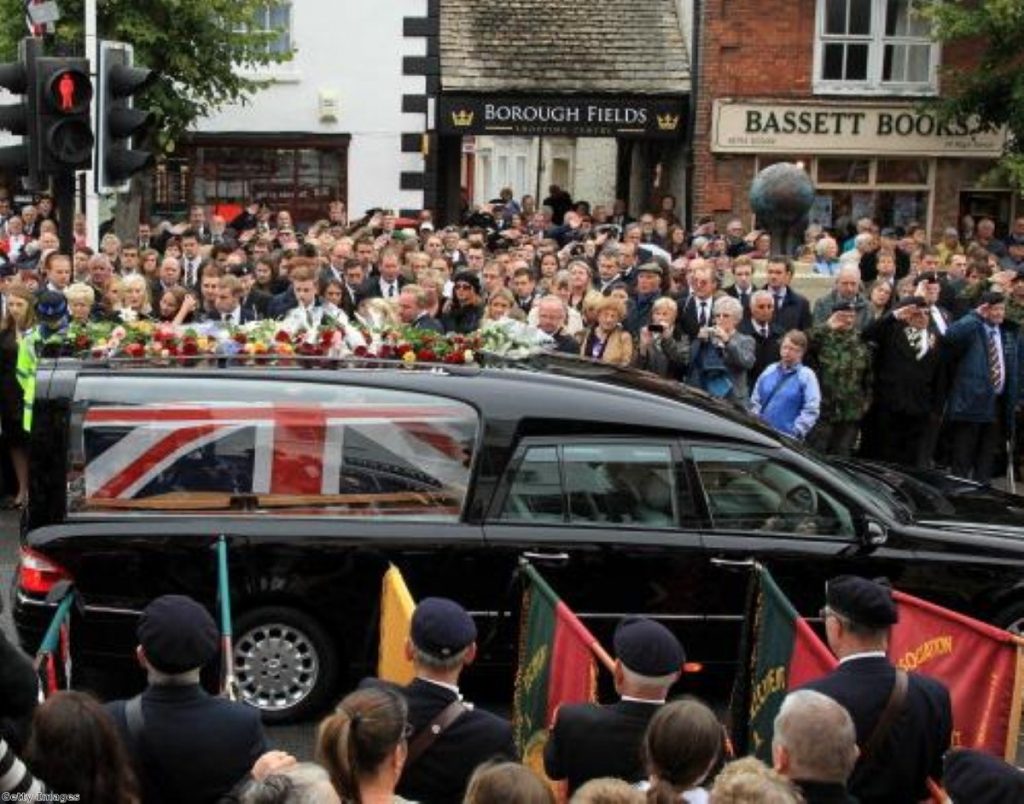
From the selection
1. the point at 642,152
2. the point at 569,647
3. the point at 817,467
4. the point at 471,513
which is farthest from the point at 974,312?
the point at 642,152

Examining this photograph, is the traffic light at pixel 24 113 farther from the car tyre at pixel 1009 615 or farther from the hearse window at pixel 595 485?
the car tyre at pixel 1009 615

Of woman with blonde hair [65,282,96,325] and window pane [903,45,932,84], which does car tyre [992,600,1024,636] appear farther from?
window pane [903,45,932,84]

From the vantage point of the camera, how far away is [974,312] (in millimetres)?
13477

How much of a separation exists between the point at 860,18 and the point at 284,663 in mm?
19508

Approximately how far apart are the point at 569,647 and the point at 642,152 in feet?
83.8

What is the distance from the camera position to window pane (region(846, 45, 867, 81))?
25500mm

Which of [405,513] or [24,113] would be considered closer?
[405,513]

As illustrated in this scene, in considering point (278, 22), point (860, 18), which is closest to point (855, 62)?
point (860, 18)

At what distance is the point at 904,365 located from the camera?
13227mm

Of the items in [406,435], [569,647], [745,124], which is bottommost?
[569,647]

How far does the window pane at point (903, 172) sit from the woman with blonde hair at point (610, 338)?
47.7 feet

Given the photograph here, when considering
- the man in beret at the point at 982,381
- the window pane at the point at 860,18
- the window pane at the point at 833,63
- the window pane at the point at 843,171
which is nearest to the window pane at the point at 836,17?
the window pane at the point at 860,18

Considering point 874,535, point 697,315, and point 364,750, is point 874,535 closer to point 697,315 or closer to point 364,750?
point 364,750

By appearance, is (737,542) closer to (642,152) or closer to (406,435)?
(406,435)
